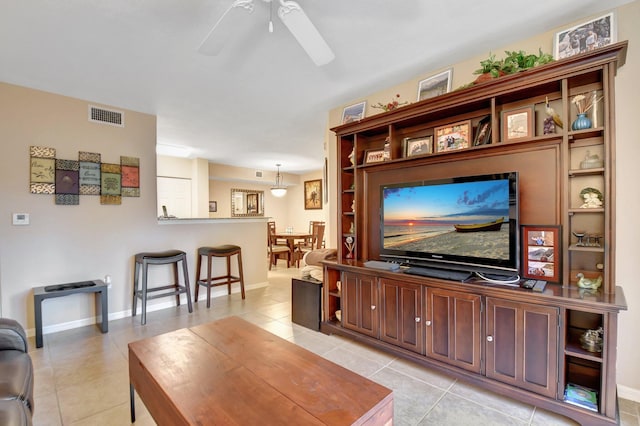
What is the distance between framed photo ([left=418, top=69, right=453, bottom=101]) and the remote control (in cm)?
169

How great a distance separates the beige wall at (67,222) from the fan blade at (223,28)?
2.37m

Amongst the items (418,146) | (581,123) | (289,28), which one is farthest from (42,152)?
(581,123)

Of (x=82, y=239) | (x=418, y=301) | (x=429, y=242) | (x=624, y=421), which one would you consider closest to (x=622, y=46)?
(x=429, y=242)

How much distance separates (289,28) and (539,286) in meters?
2.17

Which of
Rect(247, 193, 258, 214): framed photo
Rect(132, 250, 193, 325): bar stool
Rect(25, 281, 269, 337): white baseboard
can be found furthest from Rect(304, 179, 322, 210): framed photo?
Rect(132, 250, 193, 325): bar stool

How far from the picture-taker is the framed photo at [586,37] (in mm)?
1875

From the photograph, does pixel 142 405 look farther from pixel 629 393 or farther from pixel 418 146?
pixel 629 393

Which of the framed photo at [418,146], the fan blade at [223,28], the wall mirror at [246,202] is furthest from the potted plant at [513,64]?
the wall mirror at [246,202]

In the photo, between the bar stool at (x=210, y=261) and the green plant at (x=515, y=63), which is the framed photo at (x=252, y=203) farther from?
the green plant at (x=515, y=63)

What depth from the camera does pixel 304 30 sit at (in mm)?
1677

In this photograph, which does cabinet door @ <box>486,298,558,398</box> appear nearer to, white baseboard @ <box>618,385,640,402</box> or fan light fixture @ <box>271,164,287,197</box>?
white baseboard @ <box>618,385,640,402</box>

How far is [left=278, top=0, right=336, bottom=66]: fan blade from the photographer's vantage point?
154cm

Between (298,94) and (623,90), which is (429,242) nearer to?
(623,90)

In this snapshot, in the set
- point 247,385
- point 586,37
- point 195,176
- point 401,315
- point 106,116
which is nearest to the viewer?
point 247,385
